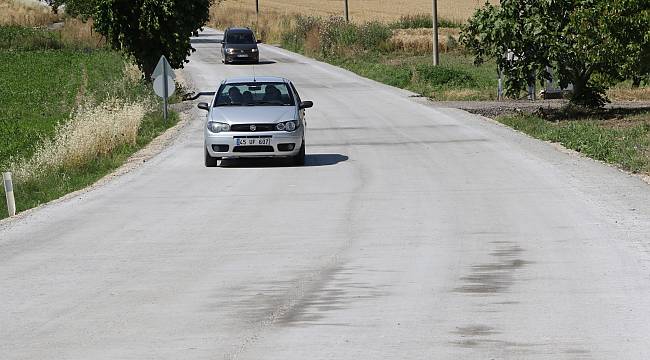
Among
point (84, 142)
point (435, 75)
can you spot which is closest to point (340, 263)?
point (84, 142)

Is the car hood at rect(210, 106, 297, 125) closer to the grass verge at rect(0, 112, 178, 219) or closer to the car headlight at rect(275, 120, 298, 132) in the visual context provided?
the car headlight at rect(275, 120, 298, 132)

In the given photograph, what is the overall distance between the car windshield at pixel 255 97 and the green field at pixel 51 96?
2.48 metres

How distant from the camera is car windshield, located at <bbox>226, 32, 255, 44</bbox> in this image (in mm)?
64688

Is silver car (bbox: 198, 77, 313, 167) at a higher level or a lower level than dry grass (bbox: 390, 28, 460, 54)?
higher

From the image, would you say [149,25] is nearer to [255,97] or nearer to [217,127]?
[255,97]

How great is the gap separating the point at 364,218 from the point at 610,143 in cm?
1023

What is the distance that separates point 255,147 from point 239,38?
42349mm

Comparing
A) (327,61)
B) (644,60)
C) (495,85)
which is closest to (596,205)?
(644,60)

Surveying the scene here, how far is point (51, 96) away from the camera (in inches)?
1785

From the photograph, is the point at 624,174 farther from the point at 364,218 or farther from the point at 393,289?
the point at 393,289

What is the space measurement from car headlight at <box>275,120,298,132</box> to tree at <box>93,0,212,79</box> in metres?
24.0

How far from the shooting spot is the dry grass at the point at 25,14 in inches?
3600

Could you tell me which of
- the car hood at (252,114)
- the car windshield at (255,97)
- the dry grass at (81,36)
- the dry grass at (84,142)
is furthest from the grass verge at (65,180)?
the dry grass at (81,36)

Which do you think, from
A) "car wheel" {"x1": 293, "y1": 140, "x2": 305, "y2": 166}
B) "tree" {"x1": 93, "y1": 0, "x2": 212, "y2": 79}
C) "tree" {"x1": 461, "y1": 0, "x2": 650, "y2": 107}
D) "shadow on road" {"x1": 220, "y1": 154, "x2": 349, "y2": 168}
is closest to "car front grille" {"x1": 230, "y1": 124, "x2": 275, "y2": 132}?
"car wheel" {"x1": 293, "y1": 140, "x2": 305, "y2": 166}
